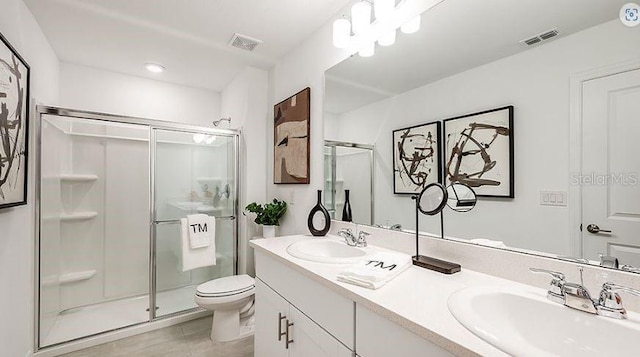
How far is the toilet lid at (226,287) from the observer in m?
2.07

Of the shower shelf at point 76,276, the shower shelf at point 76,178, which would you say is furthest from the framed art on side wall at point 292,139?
the shower shelf at point 76,276

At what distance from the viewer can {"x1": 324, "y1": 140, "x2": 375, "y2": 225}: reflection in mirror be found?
1.76 metres

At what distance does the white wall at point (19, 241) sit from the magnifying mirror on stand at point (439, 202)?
2093 millimetres

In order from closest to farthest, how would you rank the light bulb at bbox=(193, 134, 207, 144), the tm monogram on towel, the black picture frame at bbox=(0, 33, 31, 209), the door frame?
the door frame → the tm monogram on towel → the black picture frame at bbox=(0, 33, 31, 209) → the light bulb at bbox=(193, 134, 207, 144)

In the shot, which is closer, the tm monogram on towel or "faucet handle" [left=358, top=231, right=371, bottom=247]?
the tm monogram on towel

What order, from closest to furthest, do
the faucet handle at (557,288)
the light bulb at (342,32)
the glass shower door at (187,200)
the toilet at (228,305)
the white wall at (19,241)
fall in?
the faucet handle at (557,288) → the white wall at (19,241) → the light bulb at (342,32) → the toilet at (228,305) → the glass shower door at (187,200)

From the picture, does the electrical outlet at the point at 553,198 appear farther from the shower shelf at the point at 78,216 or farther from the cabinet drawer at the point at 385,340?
the shower shelf at the point at 78,216

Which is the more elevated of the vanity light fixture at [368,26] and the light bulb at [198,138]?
the vanity light fixture at [368,26]

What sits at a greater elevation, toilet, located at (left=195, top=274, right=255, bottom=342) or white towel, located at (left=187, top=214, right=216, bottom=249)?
white towel, located at (left=187, top=214, right=216, bottom=249)

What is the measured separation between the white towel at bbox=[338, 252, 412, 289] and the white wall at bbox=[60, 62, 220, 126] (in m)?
3.02

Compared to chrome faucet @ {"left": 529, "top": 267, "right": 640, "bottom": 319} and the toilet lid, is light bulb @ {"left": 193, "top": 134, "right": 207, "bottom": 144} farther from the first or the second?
chrome faucet @ {"left": 529, "top": 267, "right": 640, "bottom": 319}

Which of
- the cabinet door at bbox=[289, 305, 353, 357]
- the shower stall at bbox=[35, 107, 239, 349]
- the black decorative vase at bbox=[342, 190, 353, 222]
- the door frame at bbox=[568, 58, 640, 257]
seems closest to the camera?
the door frame at bbox=[568, 58, 640, 257]

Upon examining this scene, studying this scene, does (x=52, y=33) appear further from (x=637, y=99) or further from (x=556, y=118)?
(x=637, y=99)

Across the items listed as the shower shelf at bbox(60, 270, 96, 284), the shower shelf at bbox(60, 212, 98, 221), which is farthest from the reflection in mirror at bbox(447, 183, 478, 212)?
the shower shelf at bbox(60, 270, 96, 284)
